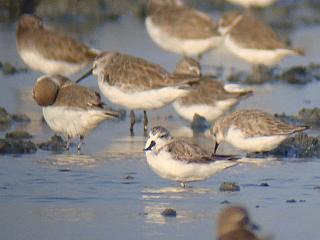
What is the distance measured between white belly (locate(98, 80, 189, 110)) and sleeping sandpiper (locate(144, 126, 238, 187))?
9.50ft

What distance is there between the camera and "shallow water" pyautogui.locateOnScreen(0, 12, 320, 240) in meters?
8.57

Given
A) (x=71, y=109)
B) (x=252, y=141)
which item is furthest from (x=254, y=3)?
(x=252, y=141)

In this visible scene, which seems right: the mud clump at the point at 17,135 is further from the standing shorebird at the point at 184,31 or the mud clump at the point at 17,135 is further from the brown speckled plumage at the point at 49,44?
the standing shorebird at the point at 184,31

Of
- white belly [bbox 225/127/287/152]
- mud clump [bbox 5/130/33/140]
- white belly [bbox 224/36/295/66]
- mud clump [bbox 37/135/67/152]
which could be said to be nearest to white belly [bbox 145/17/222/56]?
white belly [bbox 224/36/295/66]

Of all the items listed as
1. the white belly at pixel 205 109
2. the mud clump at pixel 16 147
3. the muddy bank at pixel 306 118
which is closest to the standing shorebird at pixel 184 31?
the white belly at pixel 205 109

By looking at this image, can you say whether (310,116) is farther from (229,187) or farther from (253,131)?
(229,187)

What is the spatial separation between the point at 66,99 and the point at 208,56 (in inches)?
328

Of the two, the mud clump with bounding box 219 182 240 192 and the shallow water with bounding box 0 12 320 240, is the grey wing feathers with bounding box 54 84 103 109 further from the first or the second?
the mud clump with bounding box 219 182 240 192

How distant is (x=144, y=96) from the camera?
13188 mm

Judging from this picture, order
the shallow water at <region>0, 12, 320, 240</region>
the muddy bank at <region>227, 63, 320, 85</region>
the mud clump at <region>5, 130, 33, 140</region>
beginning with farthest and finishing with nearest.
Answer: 1. the muddy bank at <region>227, 63, 320, 85</region>
2. the mud clump at <region>5, 130, 33, 140</region>
3. the shallow water at <region>0, 12, 320, 240</region>

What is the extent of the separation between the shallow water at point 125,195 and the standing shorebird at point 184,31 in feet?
13.9

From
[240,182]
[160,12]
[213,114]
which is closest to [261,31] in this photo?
[160,12]

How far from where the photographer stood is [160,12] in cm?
1916

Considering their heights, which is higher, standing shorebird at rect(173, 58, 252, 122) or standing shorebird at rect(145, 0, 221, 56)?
standing shorebird at rect(145, 0, 221, 56)
